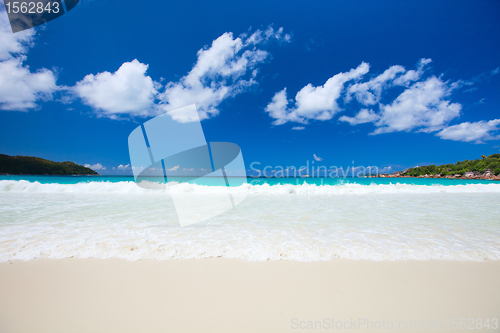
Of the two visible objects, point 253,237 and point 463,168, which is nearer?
point 253,237

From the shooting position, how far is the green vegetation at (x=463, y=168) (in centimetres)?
3756

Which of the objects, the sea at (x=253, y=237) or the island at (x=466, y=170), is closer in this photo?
the sea at (x=253, y=237)

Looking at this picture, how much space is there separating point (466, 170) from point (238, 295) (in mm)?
63036

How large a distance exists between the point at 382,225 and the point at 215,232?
4318 mm

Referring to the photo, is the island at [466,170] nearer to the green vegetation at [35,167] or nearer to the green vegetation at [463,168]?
the green vegetation at [463,168]

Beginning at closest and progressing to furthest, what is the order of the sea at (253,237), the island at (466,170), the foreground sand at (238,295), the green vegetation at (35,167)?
the foreground sand at (238,295) < the sea at (253,237) < the island at (466,170) < the green vegetation at (35,167)

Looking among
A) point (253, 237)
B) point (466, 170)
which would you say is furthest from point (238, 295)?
point (466, 170)

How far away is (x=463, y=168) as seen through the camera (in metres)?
43.6

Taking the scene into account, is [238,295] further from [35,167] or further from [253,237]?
[35,167]

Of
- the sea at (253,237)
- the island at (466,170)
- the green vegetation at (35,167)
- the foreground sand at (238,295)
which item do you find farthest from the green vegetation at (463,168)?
the green vegetation at (35,167)

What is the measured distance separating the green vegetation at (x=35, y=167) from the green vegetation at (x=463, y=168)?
96.3 meters

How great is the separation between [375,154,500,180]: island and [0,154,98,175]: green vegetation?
314 ft

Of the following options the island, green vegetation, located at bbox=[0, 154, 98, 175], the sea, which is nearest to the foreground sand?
the sea

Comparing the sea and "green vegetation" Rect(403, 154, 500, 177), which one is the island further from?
the sea
